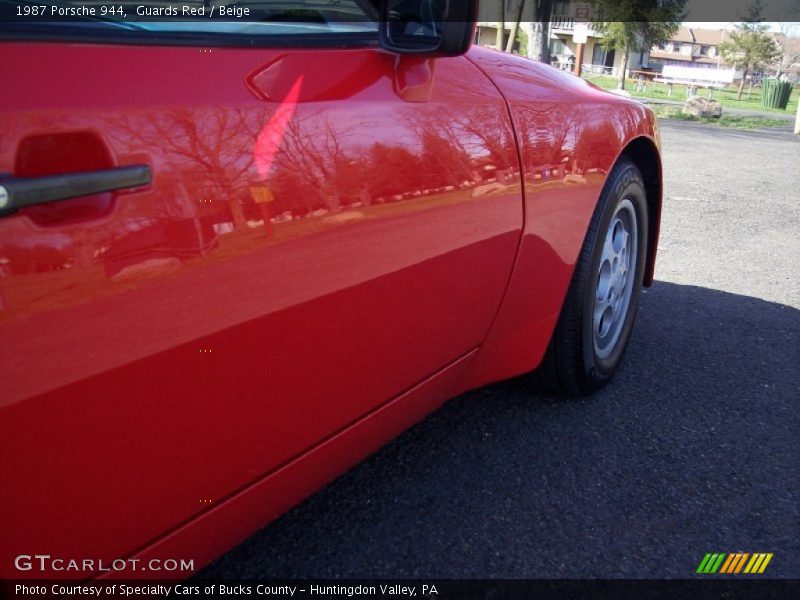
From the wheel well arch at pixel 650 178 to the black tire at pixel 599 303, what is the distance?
0.09 m

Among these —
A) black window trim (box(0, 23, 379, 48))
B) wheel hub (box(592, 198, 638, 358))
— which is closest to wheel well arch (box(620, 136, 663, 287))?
Result: wheel hub (box(592, 198, 638, 358))

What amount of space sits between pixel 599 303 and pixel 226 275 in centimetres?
175

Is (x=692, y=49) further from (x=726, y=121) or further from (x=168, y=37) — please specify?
(x=168, y=37)

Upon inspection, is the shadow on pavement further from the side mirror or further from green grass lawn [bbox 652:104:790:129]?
green grass lawn [bbox 652:104:790:129]

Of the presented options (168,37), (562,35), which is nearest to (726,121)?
(168,37)

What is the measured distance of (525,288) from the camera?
2.01 m

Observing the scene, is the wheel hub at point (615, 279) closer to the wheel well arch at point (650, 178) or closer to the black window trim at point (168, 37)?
the wheel well arch at point (650, 178)

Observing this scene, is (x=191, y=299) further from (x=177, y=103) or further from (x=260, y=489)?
(x=260, y=489)

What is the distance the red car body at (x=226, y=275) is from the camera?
903mm

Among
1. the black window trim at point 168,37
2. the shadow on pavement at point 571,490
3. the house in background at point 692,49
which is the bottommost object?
the shadow on pavement at point 571,490

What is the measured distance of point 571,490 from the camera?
6.73 ft

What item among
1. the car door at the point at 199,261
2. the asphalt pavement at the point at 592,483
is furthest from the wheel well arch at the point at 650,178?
the car door at the point at 199,261

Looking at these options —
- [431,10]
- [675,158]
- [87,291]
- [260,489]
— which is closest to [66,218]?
[87,291]

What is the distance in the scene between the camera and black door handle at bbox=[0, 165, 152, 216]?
0.84 meters
